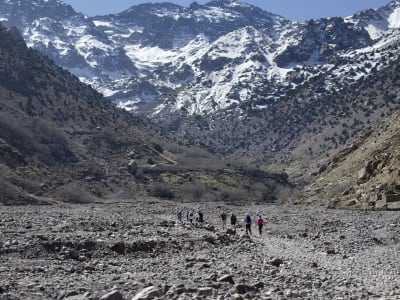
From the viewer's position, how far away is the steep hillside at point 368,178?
193ft

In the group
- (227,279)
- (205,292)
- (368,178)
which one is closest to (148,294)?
(205,292)

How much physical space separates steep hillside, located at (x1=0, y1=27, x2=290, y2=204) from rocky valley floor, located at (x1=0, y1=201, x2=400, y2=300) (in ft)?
202

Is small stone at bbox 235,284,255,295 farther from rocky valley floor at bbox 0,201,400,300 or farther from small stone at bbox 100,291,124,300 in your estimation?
small stone at bbox 100,291,124,300

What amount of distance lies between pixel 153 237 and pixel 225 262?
801cm

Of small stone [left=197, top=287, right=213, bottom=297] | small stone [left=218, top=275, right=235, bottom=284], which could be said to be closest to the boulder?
small stone [left=197, top=287, right=213, bottom=297]

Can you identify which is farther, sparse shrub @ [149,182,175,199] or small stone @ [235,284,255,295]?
sparse shrub @ [149,182,175,199]

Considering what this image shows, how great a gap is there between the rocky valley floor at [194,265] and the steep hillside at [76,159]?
2419 inches

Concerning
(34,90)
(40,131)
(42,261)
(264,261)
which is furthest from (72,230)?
(34,90)

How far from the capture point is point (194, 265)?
24.4 meters

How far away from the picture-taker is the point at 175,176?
152 metres

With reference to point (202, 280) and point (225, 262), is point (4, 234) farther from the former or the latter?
point (202, 280)

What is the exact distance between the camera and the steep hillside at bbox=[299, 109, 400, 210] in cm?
5881

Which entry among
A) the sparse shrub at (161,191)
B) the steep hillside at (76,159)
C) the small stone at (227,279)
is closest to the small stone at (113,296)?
the small stone at (227,279)

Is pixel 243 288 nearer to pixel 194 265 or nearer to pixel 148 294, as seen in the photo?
pixel 148 294
